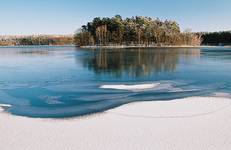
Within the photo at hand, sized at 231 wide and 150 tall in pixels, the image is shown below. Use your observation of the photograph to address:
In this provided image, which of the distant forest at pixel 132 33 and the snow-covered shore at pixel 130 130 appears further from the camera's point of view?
the distant forest at pixel 132 33

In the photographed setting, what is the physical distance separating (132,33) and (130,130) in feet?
273

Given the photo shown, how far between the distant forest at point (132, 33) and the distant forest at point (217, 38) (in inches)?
873

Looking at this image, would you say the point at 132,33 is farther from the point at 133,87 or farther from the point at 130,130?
the point at 130,130

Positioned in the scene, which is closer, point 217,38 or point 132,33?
point 132,33

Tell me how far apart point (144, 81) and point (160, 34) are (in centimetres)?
7672

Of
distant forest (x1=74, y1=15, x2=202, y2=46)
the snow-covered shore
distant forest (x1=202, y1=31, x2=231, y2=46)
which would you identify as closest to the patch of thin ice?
the snow-covered shore

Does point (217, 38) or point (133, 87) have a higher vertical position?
point (217, 38)

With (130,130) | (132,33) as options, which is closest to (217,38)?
(132,33)

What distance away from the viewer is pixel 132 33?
88.9 m

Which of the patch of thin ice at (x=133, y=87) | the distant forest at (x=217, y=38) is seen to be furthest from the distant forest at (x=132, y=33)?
the patch of thin ice at (x=133, y=87)

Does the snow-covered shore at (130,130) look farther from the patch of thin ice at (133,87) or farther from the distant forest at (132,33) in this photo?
the distant forest at (132,33)

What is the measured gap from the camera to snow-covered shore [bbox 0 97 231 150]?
20.3 ft

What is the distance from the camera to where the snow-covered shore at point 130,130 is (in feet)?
20.3

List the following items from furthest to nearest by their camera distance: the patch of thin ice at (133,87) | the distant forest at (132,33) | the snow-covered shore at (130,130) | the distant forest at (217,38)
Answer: the distant forest at (217,38)
the distant forest at (132,33)
the patch of thin ice at (133,87)
the snow-covered shore at (130,130)
